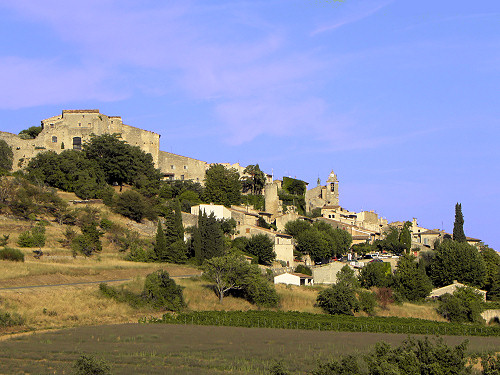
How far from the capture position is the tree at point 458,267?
63250 mm

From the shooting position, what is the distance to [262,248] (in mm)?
60406

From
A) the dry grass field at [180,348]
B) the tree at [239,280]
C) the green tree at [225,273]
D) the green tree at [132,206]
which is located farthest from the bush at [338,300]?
the green tree at [132,206]

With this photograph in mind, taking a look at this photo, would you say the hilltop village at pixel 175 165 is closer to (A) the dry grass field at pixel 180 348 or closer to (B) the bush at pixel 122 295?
(B) the bush at pixel 122 295

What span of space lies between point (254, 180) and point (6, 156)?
29.8m

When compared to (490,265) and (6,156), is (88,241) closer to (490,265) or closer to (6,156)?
(6,156)

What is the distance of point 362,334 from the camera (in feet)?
137

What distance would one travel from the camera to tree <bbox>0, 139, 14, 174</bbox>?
6800cm

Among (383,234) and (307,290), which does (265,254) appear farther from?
(383,234)

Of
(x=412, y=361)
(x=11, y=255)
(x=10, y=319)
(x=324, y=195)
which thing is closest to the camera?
(x=412, y=361)

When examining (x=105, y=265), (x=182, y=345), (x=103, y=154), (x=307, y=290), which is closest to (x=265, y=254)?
(x=307, y=290)

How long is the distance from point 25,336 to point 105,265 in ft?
53.2

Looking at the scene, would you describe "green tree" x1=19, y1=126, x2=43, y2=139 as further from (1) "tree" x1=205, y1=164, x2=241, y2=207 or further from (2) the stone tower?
(2) the stone tower

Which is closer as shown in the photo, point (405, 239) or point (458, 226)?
point (458, 226)

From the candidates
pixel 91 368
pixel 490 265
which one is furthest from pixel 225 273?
pixel 490 265
